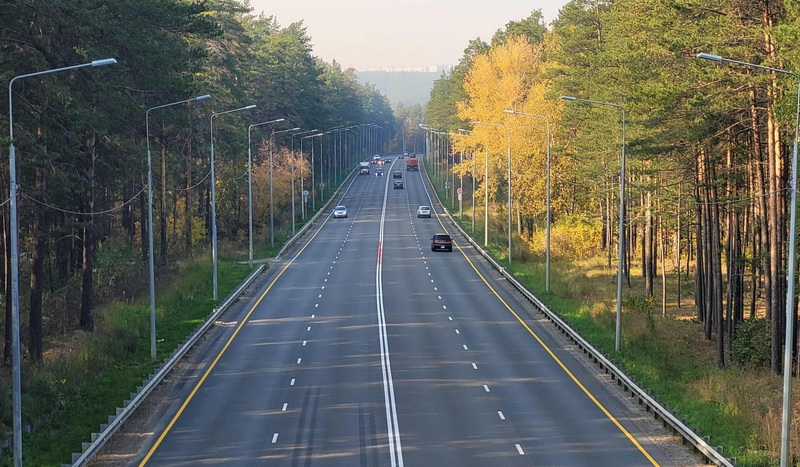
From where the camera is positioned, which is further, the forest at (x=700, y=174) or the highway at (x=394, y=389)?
the forest at (x=700, y=174)

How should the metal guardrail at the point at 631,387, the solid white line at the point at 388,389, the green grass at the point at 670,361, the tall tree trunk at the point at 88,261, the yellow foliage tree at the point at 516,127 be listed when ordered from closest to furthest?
1. the metal guardrail at the point at 631,387
2. the solid white line at the point at 388,389
3. the green grass at the point at 670,361
4. the tall tree trunk at the point at 88,261
5. the yellow foliage tree at the point at 516,127

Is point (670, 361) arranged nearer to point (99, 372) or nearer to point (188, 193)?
point (99, 372)

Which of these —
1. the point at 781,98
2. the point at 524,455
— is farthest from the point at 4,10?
the point at 781,98

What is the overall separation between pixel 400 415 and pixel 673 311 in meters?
30.0

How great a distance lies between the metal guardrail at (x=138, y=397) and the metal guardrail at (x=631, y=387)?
13.9m

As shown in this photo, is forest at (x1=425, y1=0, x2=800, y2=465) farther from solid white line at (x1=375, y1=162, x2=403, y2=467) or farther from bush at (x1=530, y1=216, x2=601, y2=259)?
solid white line at (x1=375, y1=162, x2=403, y2=467)

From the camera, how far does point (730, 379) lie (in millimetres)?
34281

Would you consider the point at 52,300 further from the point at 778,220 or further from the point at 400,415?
the point at 778,220

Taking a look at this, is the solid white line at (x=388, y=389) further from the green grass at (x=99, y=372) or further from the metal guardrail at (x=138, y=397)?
the green grass at (x=99, y=372)

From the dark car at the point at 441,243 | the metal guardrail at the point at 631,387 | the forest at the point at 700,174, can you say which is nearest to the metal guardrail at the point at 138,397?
the metal guardrail at the point at 631,387

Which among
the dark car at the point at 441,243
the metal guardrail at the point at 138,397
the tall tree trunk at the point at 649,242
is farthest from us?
the dark car at the point at 441,243

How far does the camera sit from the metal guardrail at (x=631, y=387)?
23.9 meters

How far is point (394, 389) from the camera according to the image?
32969 mm

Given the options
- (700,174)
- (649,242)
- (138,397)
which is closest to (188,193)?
(649,242)
